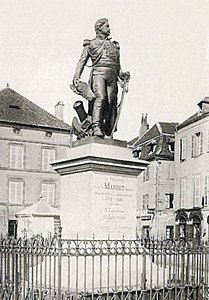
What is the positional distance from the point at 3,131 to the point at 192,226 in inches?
563

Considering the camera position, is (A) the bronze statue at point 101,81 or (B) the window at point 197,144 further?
(B) the window at point 197,144

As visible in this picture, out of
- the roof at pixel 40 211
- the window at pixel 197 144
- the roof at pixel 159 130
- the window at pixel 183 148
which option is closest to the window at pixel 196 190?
the window at pixel 197 144

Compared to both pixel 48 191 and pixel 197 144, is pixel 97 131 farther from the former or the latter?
pixel 48 191

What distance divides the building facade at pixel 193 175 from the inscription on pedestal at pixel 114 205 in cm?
2469

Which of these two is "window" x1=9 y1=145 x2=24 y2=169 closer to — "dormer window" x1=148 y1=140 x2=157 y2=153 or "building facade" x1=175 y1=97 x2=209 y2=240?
"dormer window" x1=148 y1=140 x2=157 y2=153

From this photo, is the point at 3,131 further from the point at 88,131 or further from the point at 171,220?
the point at 88,131

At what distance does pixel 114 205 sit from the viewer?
898 cm

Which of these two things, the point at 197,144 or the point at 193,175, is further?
the point at 193,175

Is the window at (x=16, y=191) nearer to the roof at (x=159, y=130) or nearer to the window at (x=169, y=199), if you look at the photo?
the window at (x=169, y=199)

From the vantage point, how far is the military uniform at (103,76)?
30.5 feet

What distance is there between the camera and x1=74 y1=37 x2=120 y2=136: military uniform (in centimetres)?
929

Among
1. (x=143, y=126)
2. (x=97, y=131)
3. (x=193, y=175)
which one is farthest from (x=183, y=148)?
(x=97, y=131)

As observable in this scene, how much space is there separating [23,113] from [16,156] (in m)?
3.09

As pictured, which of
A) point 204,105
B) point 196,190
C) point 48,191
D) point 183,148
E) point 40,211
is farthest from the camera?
point 48,191
